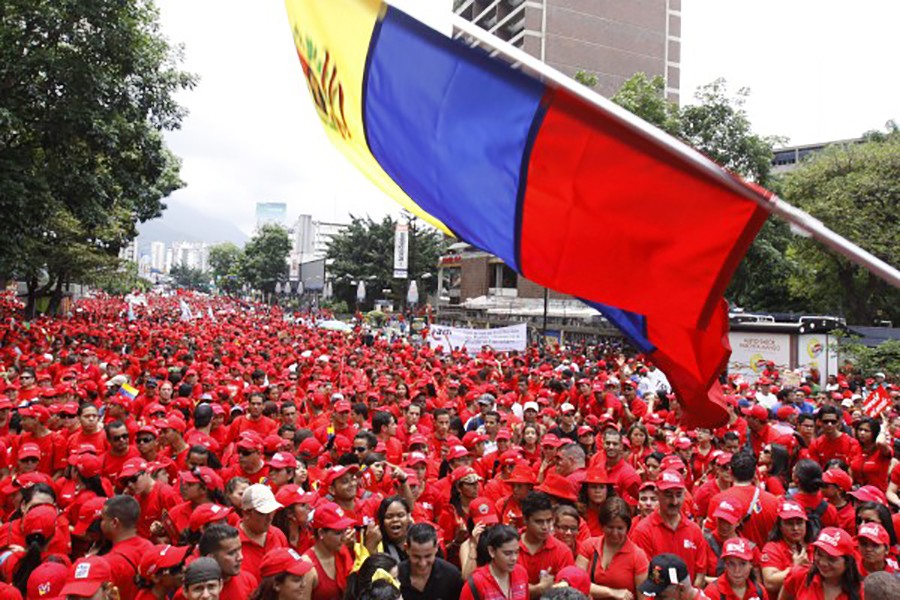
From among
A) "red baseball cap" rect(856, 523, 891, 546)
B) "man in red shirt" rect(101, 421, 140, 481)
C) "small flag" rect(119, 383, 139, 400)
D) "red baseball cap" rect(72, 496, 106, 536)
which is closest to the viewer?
"red baseball cap" rect(856, 523, 891, 546)

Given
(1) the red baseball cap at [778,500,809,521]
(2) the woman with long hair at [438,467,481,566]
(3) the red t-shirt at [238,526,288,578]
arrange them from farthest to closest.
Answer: (2) the woman with long hair at [438,467,481,566] → (1) the red baseball cap at [778,500,809,521] → (3) the red t-shirt at [238,526,288,578]

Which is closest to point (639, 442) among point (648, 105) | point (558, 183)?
point (558, 183)

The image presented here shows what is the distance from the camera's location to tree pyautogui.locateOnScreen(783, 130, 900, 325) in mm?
26469

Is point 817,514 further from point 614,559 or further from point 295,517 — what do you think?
point 295,517

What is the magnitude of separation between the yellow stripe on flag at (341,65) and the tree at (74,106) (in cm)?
1004

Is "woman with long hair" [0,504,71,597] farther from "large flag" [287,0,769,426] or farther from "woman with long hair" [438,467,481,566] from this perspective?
"large flag" [287,0,769,426]

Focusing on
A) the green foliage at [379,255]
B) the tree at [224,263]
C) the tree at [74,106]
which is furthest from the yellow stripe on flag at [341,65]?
the tree at [224,263]

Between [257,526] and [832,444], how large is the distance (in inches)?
225

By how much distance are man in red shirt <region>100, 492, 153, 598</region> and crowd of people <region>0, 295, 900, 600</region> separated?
0.04ft

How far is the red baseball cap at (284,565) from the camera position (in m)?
3.47

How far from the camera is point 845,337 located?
2070 cm

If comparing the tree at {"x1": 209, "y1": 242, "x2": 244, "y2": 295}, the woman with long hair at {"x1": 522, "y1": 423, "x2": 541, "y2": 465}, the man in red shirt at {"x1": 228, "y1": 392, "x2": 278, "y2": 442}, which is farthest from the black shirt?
the tree at {"x1": 209, "y1": 242, "x2": 244, "y2": 295}

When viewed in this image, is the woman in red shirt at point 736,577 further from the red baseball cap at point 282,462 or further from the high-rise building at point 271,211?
the high-rise building at point 271,211

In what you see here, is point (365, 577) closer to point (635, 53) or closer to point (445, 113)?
point (445, 113)
